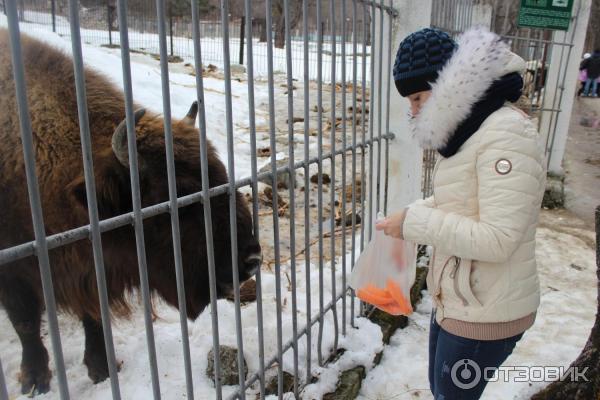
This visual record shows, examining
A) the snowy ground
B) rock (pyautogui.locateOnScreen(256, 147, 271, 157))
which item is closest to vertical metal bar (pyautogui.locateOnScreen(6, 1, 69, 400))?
the snowy ground

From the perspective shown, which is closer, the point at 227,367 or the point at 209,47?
the point at 227,367

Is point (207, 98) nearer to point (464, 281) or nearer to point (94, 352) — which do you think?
point (94, 352)

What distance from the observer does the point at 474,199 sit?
74.9 inches

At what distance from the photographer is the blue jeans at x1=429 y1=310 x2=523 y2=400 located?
6.66 feet

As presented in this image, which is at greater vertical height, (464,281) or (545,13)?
(545,13)

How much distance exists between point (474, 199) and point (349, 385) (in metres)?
1.63

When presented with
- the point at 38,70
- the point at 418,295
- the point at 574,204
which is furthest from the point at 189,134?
the point at 574,204

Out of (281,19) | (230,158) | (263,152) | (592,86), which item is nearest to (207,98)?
(263,152)

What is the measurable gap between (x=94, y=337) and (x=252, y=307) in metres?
1.09

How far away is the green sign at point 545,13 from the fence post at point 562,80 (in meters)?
0.34

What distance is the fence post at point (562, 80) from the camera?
24.4ft

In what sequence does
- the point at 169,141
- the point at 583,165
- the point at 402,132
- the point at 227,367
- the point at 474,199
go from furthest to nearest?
the point at 583,165 < the point at 402,132 < the point at 227,367 < the point at 474,199 < the point at 169,141

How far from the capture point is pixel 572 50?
7.54m

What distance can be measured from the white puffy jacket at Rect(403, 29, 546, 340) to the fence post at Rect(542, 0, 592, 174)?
6608 mm
